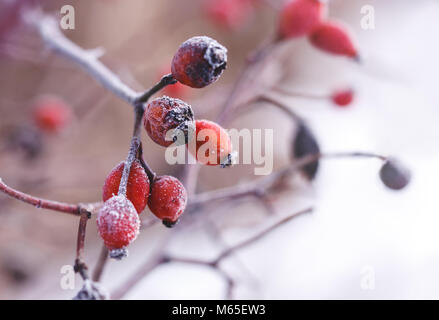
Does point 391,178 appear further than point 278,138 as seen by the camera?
No

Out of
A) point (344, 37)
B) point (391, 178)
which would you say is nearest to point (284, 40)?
point (344, 37)

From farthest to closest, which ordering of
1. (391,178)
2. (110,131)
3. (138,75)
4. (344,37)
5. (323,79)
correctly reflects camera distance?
(323,79) < (110,131) < (138,75) < (344,37) < (391,178)

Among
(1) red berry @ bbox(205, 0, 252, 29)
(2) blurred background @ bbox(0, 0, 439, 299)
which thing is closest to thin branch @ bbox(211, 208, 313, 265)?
(2) blurred background @ bbox(0, 0, 439, 299)

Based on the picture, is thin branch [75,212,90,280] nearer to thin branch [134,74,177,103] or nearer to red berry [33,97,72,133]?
thin branch [134,74,177,103]

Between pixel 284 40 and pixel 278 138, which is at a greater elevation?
pixel 278 138
